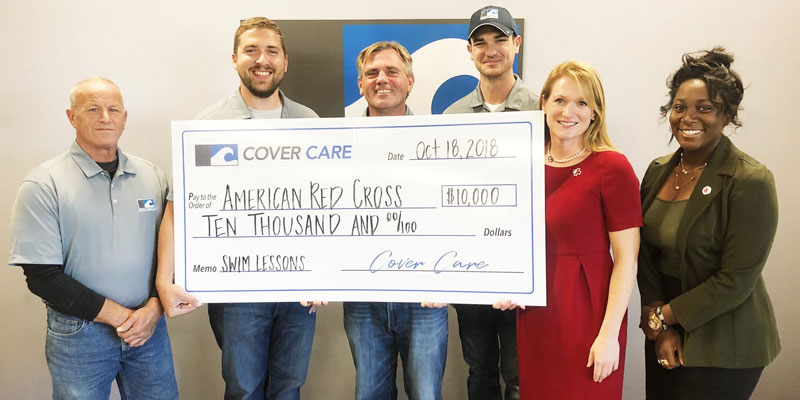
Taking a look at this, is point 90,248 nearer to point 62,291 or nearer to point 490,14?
point 62,291

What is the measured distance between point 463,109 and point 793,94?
6.18 feet

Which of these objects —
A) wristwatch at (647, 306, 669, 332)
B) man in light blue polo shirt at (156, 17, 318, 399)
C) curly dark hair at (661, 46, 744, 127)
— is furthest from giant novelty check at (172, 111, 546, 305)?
curly dark hair at (661, 46, 744, 127)

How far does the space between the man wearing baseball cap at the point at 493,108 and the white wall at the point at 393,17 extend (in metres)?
0.46

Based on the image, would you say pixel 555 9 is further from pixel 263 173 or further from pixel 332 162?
pixel 263 173

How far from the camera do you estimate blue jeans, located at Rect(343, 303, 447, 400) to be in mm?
1637

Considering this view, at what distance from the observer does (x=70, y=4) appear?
2365 millimetres

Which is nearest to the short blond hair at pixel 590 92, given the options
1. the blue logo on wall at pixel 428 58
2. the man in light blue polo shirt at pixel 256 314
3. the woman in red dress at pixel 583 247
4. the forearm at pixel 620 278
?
the woman in red dress at pixel 583 247

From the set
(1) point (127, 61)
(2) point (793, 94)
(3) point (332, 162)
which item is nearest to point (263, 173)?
(3) point (332, 162)

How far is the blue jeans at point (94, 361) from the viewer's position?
164 cm

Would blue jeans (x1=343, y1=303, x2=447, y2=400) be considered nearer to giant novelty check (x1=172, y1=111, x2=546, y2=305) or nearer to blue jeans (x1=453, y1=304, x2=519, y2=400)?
giant novelty check (x1=172, y1=111, x2=546, y2=305)

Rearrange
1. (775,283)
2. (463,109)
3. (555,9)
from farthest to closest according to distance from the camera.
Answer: (775,283), (555,9), (463,109)

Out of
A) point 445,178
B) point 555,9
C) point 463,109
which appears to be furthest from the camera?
point 555,9

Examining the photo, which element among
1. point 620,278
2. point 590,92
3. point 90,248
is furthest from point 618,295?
point 90,248

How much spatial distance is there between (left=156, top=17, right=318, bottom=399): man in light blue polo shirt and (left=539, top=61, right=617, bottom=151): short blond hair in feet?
3.76
